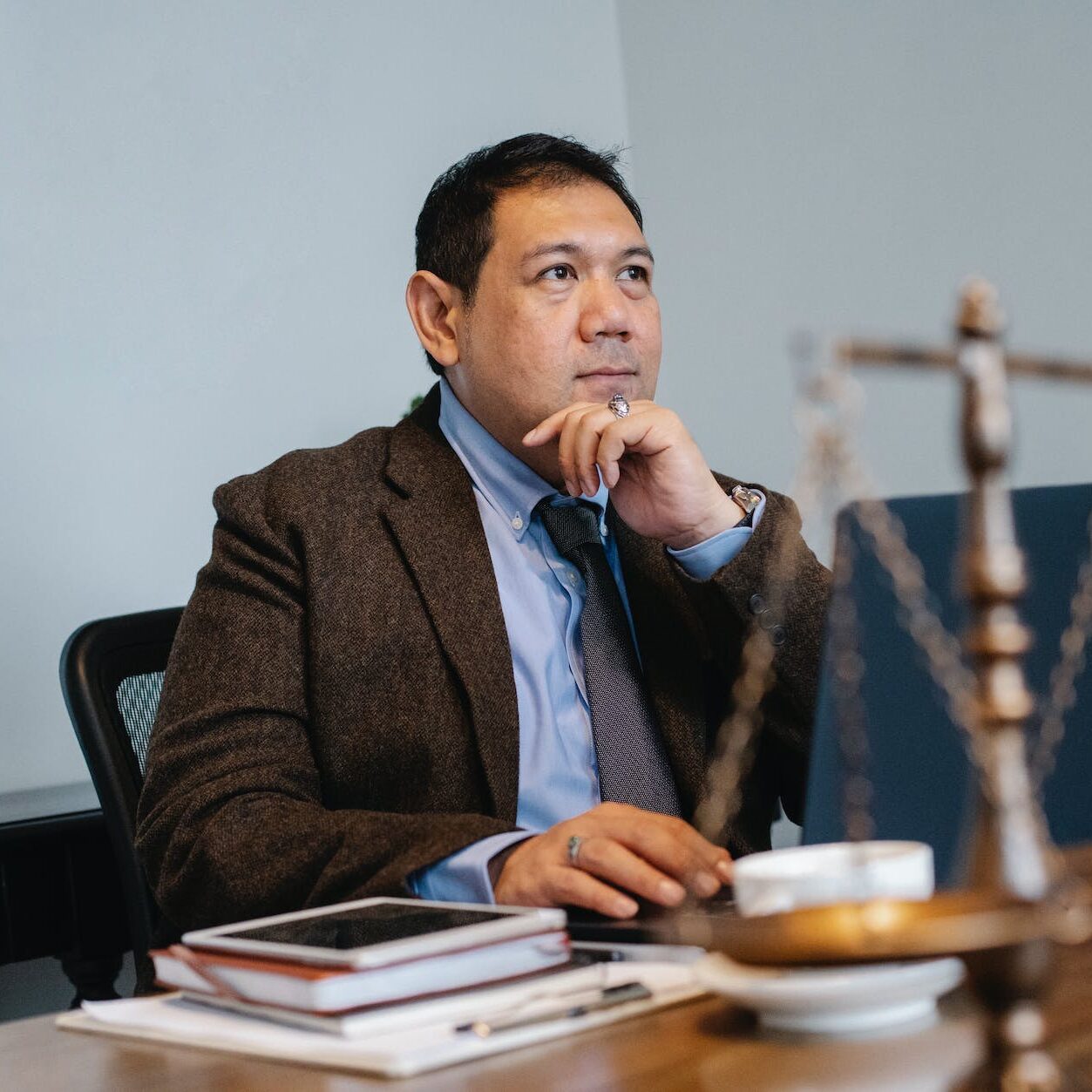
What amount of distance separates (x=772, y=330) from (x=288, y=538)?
2.10m

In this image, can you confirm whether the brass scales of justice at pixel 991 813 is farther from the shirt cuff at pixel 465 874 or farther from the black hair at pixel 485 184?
the black hair at pixel 485 184

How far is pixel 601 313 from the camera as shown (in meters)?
1.67

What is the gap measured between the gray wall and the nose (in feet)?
3.92

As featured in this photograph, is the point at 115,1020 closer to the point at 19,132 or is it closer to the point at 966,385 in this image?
the point at 966,385

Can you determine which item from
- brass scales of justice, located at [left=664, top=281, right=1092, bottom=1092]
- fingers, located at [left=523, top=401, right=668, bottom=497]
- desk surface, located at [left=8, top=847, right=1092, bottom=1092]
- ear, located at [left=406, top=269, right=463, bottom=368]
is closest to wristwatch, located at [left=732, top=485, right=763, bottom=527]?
fingers, located at [left=523, top=401, right=668, bottom=497]

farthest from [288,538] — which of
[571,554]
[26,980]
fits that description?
[26,980]

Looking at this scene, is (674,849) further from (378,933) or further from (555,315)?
(555,315)

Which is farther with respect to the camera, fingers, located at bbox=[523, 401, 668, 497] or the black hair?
the black hair

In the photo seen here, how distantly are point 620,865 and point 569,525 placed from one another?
0.67m

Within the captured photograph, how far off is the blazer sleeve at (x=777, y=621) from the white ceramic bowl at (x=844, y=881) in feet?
2.51

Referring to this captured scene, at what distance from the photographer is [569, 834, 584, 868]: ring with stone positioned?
3.51 feet

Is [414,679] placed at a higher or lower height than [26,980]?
higher

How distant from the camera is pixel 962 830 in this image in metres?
1.15

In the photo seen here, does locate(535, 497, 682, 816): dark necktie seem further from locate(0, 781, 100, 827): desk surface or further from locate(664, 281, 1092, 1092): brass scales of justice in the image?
locate(664, 281, 1092, 1092): brass scales of justice
